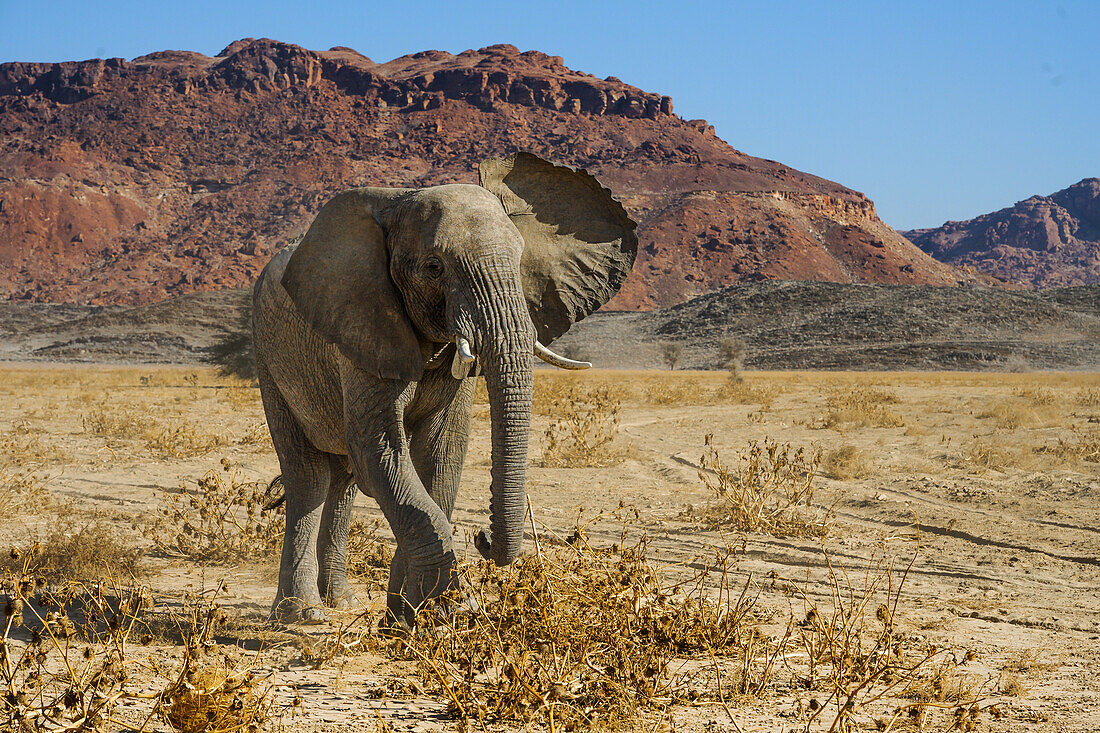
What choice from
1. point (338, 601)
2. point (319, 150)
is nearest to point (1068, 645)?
A: point (338, 601)

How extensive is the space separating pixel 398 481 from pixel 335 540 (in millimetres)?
1582

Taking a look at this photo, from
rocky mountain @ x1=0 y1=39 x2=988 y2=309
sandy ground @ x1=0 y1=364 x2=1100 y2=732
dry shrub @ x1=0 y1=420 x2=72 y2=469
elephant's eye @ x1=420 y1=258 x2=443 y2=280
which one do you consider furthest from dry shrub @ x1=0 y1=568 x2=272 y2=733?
rocky mountain @ x1=0 y1=39 x2=988 y2=309

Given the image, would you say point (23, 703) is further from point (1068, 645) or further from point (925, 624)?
point (1068, 645)

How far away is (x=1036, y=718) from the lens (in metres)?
4.00

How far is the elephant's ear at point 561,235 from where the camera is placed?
17.9 feet

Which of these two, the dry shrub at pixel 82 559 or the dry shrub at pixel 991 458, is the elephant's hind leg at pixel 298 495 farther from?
the dry shrub at pixel 991 458

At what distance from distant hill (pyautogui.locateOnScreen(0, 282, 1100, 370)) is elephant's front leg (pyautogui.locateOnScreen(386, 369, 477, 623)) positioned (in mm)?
52765

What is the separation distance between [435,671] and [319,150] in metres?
139

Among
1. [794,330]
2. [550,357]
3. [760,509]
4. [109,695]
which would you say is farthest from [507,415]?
[794,330]

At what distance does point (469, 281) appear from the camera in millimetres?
4551

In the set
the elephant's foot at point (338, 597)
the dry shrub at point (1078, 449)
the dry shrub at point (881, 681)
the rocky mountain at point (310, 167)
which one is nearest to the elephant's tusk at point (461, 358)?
the dry shrub at point (881, 681)

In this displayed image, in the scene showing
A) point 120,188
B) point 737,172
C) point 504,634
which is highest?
point 737,172

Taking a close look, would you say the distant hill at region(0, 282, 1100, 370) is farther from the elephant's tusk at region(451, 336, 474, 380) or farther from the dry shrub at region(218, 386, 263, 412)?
the elephant's tusk at region(451, 336, 474, 380)

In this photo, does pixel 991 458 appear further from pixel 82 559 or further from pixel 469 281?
pixel 82 559
